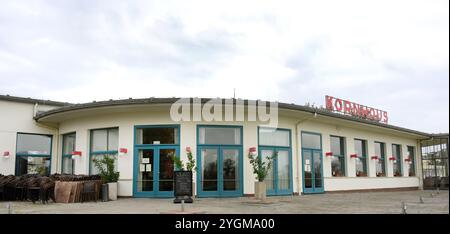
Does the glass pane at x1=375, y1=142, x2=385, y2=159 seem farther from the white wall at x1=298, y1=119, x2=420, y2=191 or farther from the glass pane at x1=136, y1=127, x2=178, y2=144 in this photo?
the glass pane at x1=136, y1=127, x2=178, y2=144

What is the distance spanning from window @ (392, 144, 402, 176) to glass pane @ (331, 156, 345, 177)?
625 centimetres

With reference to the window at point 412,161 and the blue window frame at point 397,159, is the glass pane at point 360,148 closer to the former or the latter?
the blue window frame at point 397,159

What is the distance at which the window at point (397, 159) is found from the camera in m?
25.7

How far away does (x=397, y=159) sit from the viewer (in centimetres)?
2614

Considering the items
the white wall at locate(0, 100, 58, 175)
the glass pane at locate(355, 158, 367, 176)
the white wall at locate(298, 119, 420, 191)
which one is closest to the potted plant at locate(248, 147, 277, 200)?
the white wall at locate(298, 119, 420, 191)

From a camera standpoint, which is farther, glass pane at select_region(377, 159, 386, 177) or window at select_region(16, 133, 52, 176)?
glass pane at select_region(377, 159, 386, 177)

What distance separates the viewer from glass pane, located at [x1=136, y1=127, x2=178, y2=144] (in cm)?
1580

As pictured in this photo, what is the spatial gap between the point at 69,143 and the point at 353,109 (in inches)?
597

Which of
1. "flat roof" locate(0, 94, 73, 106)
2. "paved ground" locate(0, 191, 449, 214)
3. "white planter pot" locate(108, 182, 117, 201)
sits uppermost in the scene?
"flat roof" locate(0, 94, 73, 106)

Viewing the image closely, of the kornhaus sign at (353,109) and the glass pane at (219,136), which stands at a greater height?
the kornhaus sign at (353,109)

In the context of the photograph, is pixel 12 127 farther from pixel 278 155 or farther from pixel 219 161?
pixel 278 155

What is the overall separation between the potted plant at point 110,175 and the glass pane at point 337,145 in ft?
33.3

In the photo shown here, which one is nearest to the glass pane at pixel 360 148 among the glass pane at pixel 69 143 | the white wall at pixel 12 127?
the glass pane at pixel 69 143
